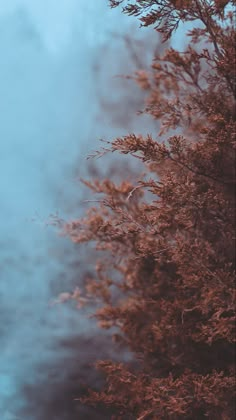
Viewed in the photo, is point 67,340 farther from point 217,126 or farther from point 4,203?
point 217,126

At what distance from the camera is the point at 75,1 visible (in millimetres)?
2223

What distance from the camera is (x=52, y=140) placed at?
2207 mm

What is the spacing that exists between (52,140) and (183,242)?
1.26 meters

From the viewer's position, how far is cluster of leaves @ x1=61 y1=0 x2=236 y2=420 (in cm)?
107

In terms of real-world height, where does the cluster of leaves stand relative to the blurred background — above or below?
below

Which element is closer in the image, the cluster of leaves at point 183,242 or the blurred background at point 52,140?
the cluster of leaves at point 183,242

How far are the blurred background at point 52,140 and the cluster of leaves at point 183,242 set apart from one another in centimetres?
34

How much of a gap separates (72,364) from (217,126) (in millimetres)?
952

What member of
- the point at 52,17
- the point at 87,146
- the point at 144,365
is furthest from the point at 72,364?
the point at 52,17

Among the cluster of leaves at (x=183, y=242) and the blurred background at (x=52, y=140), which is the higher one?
the blurred background at (x=52, y=140)

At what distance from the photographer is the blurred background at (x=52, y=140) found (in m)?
1.75

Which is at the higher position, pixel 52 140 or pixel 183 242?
pixel 52 140

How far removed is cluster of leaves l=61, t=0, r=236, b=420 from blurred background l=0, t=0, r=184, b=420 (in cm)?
34

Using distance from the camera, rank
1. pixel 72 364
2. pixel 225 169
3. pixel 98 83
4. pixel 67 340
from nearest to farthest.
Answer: pixel 225 169
pixel 72 364
pixel 67 340
pixel 98 83
